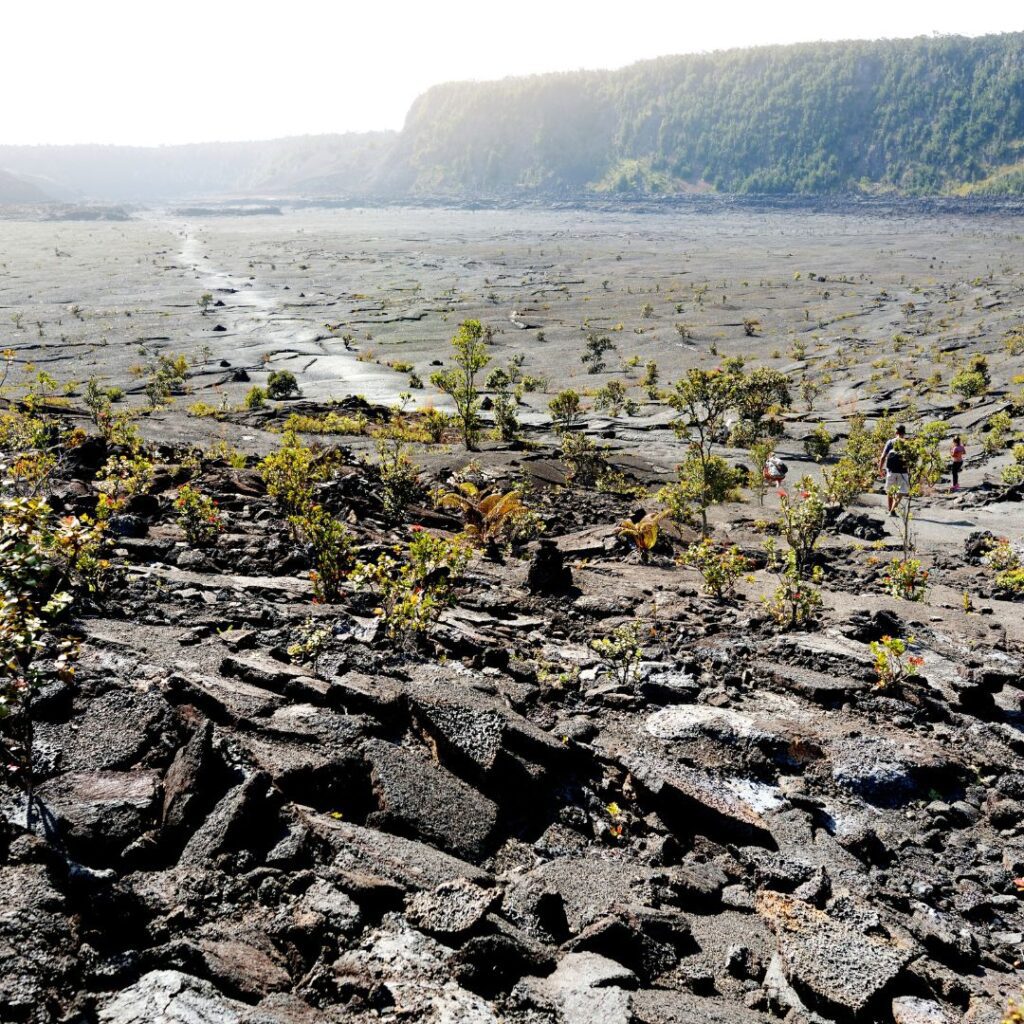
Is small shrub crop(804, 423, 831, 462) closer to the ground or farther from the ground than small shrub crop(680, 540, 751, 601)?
closer to the ground

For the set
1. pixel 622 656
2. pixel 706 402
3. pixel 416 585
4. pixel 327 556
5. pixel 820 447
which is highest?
pixel 706 402

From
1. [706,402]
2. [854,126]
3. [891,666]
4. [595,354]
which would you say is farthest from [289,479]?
[854,126]

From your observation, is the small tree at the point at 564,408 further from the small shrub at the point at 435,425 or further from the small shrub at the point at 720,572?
the small shrub at the point at 720,572

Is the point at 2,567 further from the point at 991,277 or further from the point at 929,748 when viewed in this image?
the point at 991,277

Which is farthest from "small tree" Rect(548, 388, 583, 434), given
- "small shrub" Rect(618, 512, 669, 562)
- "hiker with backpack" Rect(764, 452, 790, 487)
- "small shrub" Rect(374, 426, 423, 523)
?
"small shrub" Rect(618, 512, 669, 562)

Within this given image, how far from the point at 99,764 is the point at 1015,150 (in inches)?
7028

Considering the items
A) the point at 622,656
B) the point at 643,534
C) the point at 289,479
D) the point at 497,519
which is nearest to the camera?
the point at 622,656

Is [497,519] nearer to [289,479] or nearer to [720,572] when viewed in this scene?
[289,479]

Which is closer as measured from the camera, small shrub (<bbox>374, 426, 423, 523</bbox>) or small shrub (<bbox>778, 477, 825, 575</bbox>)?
small shrub (<bbox>778, 477, 825, 575</bbox>)

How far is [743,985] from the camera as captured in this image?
3.59 m

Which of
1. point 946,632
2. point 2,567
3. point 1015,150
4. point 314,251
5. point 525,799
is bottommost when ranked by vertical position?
point 946,632

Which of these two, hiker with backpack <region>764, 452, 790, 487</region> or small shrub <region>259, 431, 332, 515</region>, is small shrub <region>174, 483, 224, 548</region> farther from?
hiker with backpack <region>764, 452, 790, 487</region>

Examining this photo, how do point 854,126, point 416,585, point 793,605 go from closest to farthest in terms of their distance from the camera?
point 416,585 < point 793,605 < point 854,126

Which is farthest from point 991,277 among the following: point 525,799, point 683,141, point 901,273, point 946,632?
point 683,141
